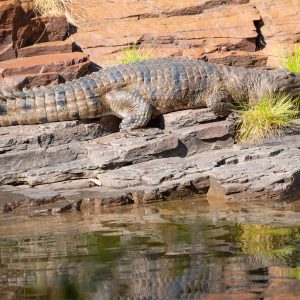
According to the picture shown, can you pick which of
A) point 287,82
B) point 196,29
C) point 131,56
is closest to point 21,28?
point 131,56

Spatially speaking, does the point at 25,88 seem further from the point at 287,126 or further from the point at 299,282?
the point at 299,282

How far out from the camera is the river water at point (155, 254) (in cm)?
488

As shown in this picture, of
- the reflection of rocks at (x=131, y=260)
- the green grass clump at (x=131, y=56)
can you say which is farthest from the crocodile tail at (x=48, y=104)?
the reflection of rocks at (x=131, y=260)

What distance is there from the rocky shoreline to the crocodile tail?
118 millimetres

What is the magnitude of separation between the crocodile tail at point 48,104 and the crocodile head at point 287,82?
2.56m

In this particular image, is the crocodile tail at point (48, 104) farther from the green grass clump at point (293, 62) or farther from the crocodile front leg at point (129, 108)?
the green grass clump at point (293, 62)

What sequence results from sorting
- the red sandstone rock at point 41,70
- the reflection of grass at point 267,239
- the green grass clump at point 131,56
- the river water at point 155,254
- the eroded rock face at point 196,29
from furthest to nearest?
1. the eroded rock face at point 196,29
2. the green grass clump at point 131,56
3. the red sandstone rock at point 41,70
4. the reflection of grass at point 267,239
5. the river water at point 155,254

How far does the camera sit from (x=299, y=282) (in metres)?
4.85

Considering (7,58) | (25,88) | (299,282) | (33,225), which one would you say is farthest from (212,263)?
(7,58)

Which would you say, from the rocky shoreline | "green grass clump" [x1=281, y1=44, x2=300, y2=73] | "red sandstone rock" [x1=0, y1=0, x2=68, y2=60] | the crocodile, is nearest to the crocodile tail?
the crocodile

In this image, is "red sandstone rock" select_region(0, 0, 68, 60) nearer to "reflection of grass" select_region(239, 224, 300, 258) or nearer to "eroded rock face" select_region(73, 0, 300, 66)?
"eroded rock face" select_region(73, 0, 300, 66)

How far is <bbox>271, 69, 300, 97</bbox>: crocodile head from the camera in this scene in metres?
10.4

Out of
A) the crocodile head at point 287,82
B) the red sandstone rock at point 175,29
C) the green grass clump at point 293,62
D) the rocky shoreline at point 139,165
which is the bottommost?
the rocky shoreline at point 139,165

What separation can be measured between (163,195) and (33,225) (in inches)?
63.4
